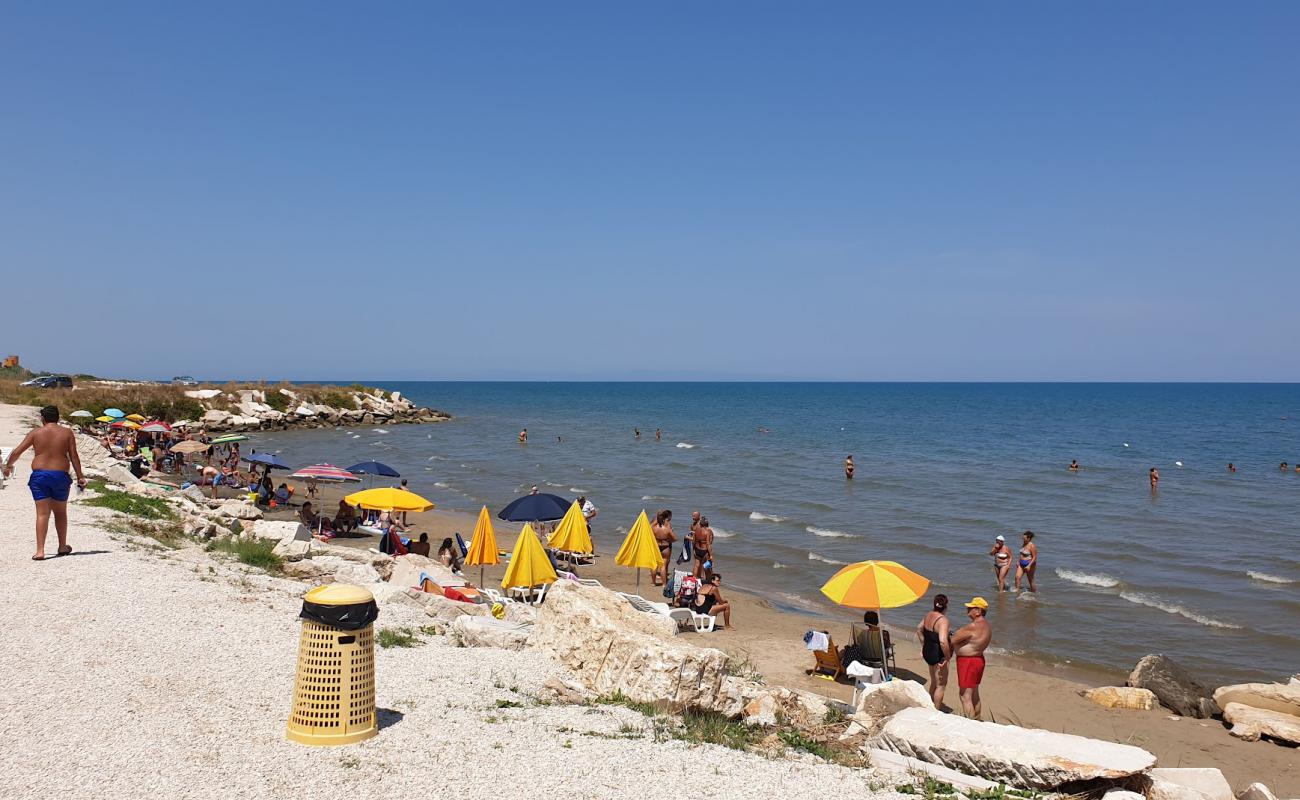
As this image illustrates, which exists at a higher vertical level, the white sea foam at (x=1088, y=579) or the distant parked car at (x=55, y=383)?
the distant parked car at (x=55, y=383)

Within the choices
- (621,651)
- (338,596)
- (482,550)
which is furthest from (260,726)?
(482,550)

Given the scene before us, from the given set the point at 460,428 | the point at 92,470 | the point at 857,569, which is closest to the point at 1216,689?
the point at 857,569

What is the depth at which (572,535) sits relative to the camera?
1709cm

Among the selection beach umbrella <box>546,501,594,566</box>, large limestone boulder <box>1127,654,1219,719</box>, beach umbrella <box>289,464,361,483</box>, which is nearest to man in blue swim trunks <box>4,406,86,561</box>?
beach umbrella <box>546,501,594,566</box>

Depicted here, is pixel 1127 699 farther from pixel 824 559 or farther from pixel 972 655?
pixel 824 559

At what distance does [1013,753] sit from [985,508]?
24.1 m

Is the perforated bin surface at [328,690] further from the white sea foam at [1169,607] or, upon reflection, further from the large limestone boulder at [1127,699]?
the white sea foam at [1169,607]

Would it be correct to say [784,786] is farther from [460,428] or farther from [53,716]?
[460,428]

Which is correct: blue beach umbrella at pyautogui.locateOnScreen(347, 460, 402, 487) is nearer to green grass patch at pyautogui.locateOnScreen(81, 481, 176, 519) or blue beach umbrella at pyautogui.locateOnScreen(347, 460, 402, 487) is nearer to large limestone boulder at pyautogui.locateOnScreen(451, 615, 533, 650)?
green grass patch at pyautogui.locateOnScreen(81, 481, 176, 519)

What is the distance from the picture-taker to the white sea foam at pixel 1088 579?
19.1m

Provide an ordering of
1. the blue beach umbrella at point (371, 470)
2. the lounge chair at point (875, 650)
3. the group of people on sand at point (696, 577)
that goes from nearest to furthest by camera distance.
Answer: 1. the lounge chair at point (875, 650)
2. the group of people on sand at point (696, 577)
3. the blue beach umbrella at point (371, 470)

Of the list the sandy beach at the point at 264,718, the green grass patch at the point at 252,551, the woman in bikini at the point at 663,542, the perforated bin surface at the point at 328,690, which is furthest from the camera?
the woman in bikini at the point at 663,542

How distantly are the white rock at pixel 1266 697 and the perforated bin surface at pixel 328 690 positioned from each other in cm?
1155

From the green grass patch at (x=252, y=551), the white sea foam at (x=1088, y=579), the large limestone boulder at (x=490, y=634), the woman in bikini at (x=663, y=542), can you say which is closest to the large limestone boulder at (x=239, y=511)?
the green grass patch at (x=252, y=551)
